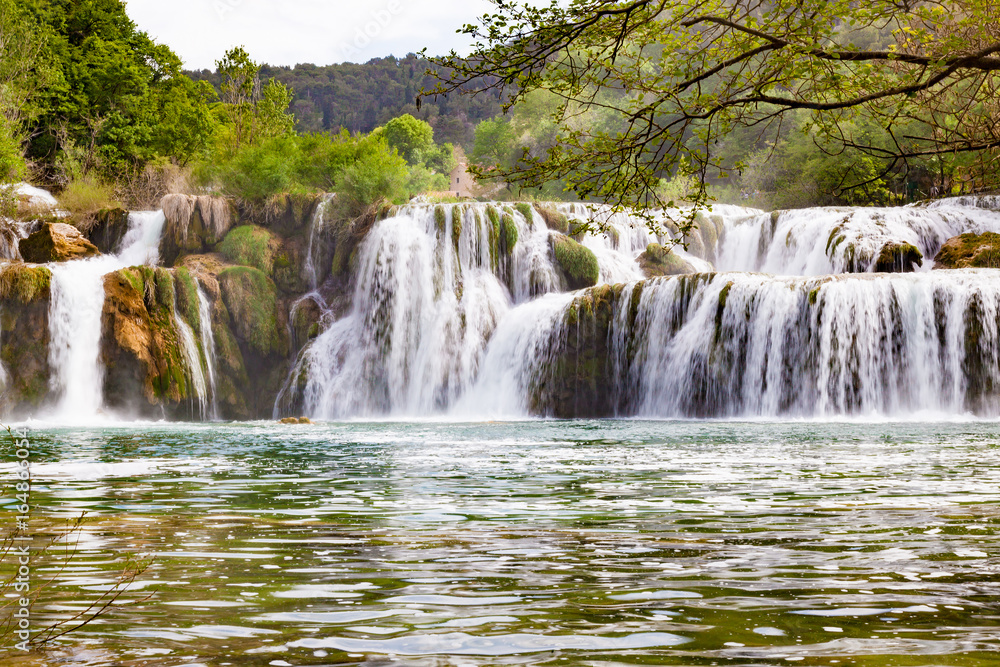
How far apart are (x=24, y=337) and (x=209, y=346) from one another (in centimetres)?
552

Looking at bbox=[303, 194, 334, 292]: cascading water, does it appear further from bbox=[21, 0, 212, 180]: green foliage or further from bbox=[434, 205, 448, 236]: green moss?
bbox=[21, 0, 212, 180]: green foliage

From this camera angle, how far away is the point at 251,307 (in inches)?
1294

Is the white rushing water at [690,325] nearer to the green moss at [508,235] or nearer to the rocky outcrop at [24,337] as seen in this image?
the green moss at [508,235]

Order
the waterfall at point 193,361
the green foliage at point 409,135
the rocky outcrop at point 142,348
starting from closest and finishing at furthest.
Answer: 1. the rocky outcrop at point 142,348
2. the waterfall at point 193,361
3. the green foliage at point 409,135

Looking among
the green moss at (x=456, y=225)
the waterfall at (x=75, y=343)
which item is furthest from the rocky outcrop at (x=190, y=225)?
the green moss at (x=456, y=225)

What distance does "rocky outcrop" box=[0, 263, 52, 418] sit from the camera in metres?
28.1

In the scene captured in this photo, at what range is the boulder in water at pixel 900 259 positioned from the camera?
94.1 ft

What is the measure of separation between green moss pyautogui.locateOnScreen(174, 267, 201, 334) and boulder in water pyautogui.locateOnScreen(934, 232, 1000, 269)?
76.8 ft

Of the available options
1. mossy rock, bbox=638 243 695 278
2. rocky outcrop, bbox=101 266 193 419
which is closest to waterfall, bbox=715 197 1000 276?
mossy rock, bbox=638 243 695 278

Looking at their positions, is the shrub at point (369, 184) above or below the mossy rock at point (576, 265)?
above

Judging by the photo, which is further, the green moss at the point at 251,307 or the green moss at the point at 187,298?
the green moss at the point at 251,307

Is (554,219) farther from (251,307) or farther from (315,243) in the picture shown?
(251,307)

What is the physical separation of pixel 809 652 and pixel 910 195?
45.1 m

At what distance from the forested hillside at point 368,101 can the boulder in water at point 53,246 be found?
81.5 meters
